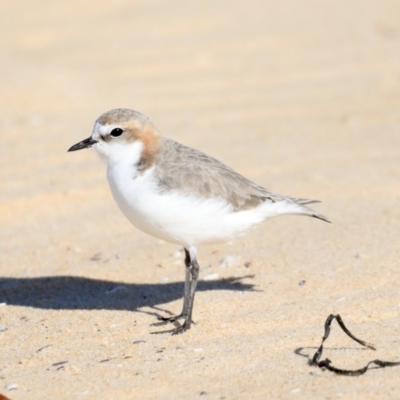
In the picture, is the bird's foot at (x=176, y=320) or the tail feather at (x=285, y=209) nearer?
the bird's foot at (x=176, y=320)

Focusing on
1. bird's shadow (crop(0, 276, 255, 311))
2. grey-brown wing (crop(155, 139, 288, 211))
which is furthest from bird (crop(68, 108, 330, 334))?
bird's shadow (crop(0, 276, 255, 311))

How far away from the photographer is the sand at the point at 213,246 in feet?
13.6

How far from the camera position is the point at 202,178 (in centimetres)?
491

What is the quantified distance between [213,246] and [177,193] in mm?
1511

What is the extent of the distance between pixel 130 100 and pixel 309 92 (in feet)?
7.04

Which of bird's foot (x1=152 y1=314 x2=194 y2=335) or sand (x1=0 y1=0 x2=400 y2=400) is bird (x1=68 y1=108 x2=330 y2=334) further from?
sand (x1=0 y1=0 x2=400 y2=400)

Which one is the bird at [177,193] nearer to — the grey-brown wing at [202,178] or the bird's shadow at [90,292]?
the grey-brown wing at [202,178]

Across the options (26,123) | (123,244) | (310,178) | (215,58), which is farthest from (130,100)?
(123,244)

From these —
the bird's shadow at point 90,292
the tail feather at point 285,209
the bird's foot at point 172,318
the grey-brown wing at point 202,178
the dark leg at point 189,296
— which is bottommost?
the bird's shadow at point 90,292

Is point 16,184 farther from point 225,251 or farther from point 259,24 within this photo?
point 259,24

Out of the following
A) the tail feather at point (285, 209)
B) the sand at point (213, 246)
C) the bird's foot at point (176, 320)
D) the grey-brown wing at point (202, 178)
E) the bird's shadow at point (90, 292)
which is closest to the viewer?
the sand at point (213, 246)

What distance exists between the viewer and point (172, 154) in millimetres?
4961

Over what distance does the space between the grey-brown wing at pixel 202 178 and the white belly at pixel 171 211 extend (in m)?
0.05

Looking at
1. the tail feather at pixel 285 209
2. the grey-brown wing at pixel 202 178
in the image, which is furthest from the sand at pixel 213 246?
the grey-brown wing at pixel 202 178
